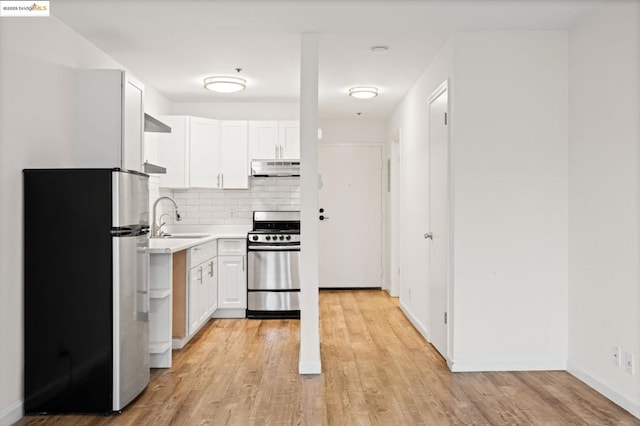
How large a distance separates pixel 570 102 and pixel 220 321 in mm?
3940

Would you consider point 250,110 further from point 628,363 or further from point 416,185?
point 628,363

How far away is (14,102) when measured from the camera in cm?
286

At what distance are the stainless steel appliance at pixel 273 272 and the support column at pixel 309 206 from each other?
1.79 m

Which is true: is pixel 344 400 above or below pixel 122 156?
below

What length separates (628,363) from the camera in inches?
116

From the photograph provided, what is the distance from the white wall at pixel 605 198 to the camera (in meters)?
2.92

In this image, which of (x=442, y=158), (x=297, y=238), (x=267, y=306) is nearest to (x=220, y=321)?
(x=267, y=306)

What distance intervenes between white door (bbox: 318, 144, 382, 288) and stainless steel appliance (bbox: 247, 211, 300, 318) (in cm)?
198

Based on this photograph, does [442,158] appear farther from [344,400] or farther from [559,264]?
[344,400]

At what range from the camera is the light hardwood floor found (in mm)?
2846

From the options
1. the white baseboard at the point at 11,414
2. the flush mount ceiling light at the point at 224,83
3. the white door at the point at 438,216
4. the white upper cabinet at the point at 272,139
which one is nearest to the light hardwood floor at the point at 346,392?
the white baseboard at the point at 11,414

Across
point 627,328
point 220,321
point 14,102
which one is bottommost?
point 220,321

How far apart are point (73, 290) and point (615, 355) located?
329 centimetres

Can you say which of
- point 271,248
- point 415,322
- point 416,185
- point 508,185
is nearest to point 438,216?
point 508,185
